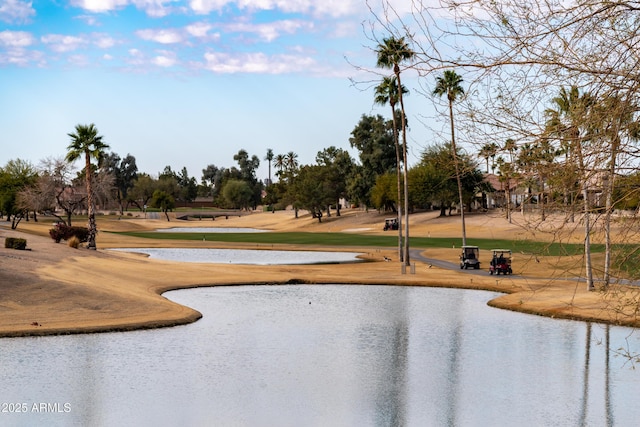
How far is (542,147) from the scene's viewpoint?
442 inches

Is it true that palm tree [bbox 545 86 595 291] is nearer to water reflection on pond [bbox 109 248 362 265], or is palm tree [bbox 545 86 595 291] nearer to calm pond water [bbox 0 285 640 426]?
calm pond water [bbox 0 285 640 426]

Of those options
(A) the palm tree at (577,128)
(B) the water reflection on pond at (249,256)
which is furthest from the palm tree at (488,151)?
(B) the water reflection on pond at (249,256)

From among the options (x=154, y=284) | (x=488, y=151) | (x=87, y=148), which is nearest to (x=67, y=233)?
(x=87, y=148)

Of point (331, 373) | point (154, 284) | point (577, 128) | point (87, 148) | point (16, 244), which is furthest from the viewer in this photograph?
point (87, 148)

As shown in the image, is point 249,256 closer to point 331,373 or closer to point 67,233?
point 67,233

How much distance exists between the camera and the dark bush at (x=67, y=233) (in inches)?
3450

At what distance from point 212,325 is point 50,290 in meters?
10.3

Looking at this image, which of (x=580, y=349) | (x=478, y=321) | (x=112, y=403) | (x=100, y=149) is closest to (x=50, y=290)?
(x=112, y=403)

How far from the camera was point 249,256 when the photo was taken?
9612 cm

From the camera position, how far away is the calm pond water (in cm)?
2489

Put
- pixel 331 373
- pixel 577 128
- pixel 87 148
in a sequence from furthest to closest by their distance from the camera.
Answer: pixel 87 148, pixel 331 373, pixel 577 128

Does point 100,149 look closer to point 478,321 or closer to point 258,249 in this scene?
point 258,249

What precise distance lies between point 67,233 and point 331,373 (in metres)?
65.0

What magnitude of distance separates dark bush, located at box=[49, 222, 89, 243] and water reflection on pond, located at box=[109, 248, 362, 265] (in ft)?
26.2
